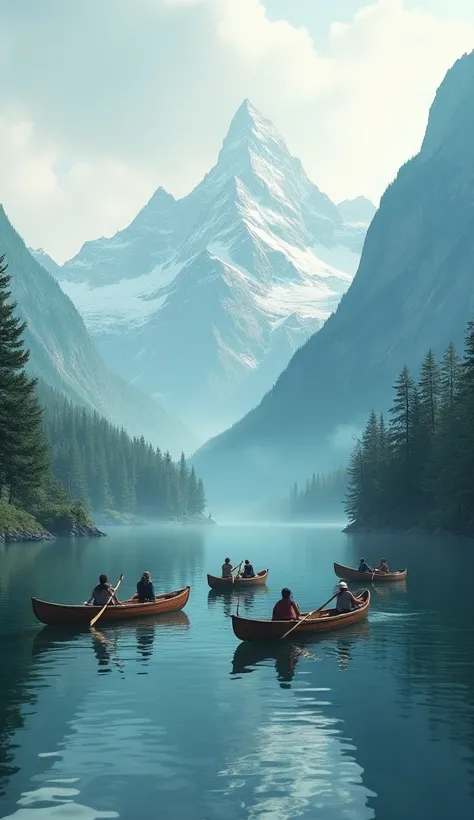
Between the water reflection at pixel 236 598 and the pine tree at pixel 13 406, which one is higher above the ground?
the pine tree at pixel 13 406

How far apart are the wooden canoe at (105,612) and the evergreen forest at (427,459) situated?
2063 inches

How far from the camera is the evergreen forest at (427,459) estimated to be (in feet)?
303

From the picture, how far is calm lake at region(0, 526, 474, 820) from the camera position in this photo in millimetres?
15945

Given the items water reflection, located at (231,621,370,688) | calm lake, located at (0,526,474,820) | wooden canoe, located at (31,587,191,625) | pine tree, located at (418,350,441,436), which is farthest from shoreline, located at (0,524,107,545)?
water reflection, located at (231,621,370,688)

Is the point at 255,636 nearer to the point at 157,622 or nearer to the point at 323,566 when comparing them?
the point at 157,622

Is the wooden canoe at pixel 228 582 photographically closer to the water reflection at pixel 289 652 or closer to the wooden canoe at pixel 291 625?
the wooden canoe at pixel 291 625

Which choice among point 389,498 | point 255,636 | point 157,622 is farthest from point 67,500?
point 255,636

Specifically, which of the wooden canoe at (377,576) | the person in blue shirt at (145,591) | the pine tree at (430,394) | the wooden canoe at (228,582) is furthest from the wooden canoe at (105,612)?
the pine tree at (430,394)

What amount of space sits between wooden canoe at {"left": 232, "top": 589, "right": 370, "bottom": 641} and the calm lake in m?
0.52

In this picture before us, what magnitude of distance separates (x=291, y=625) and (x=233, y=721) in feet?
35.2

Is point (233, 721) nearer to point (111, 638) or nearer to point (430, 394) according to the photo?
point (111, 638)

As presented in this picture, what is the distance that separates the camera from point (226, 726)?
812 inches

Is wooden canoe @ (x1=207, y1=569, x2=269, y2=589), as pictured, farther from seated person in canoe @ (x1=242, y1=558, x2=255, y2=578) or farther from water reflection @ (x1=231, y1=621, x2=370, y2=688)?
water reflection @ (x1=231, y1=621, x2=370, y2=688)

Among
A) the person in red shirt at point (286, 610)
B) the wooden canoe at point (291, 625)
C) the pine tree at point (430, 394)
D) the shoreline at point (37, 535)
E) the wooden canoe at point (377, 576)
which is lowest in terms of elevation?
the wooden canoe at point (291, 625)
